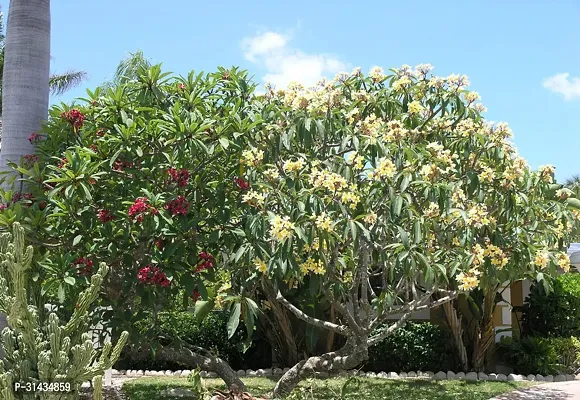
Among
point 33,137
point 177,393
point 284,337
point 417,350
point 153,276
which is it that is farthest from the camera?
point 284,337

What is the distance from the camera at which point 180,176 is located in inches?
243

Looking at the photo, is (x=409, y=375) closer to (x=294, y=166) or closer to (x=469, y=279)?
(x=469, y=279)

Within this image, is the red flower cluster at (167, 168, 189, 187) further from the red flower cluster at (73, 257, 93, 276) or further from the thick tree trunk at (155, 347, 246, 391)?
the thick tree trunk at (155, 347, 246, 391)

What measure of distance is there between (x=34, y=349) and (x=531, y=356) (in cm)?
1015

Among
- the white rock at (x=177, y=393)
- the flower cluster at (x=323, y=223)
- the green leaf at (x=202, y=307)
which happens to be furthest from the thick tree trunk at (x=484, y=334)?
the flower cluster at (x=323, y=223)

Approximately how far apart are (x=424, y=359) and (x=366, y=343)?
20.7 feet

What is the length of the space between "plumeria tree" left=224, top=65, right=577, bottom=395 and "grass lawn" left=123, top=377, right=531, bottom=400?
9.26 ft

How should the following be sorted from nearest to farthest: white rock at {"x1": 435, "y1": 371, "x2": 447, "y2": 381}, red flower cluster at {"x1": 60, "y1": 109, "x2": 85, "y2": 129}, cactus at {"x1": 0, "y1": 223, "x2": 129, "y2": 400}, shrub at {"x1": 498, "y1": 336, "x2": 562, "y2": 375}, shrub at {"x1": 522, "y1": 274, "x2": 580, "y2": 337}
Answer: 1. cactus at {"x1": 0, "y1": 223, "x2": 129, "y2": 400}
2. red flower cluster at {"x1": 60, "y1": 109, "x2": 85, "y2": 129}
3. shrub at {"x1": 498, "y1": 336, "x2": 562, "y2": 375}
4. white rock at {"x1": 435, "y1": 371, "x2": 447, "y2": 381}
5. shrub at {"x1": 522, "y1": 274, "x2": 580, "y2": 337}

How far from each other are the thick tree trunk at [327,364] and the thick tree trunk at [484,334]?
6.05 metres

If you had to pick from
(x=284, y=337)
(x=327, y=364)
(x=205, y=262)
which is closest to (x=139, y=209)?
(x=205, y=262)

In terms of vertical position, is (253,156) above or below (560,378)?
above

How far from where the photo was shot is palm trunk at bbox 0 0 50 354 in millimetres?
6336

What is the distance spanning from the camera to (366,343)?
697 centimetres

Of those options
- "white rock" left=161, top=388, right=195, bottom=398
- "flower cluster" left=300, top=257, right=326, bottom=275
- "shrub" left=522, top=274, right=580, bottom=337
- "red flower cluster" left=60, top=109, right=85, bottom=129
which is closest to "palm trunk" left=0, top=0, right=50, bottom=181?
"red flower cluster" left=60, top=109, right=85, bottom=129
